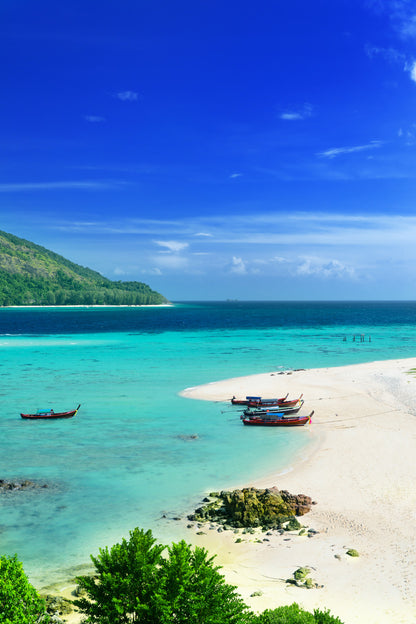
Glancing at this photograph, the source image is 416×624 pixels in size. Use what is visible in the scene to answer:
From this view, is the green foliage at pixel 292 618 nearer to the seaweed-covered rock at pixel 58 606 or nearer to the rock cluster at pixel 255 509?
the seaweed-covered rock at pixel 58 606

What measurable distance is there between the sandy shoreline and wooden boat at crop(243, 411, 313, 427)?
958 millimetres

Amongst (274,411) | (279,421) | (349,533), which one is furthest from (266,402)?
(349,533)

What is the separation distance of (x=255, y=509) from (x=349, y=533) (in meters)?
4.07

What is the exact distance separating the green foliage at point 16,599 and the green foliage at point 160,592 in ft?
3.54

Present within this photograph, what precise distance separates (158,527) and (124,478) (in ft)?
22.7

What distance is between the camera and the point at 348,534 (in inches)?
797

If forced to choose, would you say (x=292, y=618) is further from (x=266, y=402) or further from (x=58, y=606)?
(x=266, y=402)

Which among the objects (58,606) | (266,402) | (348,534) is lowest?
(58,606)

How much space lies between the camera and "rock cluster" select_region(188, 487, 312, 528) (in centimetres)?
2138

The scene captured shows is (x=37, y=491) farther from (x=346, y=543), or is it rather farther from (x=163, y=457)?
(x=346, y=543)

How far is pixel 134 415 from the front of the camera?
4284 cm

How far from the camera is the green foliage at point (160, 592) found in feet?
36.3

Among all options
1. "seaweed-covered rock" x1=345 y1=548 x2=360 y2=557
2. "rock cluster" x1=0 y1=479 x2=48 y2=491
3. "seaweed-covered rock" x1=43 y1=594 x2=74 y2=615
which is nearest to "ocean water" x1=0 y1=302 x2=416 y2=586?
"rock cluster" x1=0 y1=479 x2=48 y2=491

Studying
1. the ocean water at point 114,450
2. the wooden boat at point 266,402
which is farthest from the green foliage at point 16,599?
the wooden boat at point 266,402
